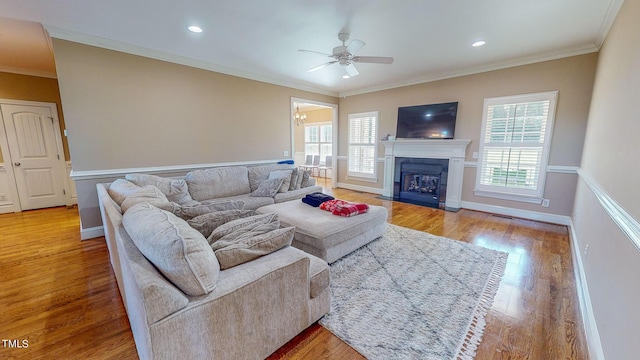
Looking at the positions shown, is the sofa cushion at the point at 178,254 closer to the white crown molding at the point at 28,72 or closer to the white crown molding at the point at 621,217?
the white crown molding at the point at 621,217

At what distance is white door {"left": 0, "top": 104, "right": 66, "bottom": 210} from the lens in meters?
4.41

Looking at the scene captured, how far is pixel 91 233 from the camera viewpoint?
341 cm

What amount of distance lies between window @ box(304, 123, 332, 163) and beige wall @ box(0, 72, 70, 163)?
6.69 m

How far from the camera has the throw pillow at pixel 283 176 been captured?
4.07m

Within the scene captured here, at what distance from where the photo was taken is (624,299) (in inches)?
48.6

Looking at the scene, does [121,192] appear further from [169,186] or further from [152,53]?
[152,53]

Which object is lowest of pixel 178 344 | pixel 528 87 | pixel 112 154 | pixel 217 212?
pixel 178 344

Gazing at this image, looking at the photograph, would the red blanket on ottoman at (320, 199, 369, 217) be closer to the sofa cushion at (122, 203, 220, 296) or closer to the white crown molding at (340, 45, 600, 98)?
the sofa cushion at (122, 203, 220, 296)

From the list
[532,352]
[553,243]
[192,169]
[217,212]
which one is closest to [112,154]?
[192,169]

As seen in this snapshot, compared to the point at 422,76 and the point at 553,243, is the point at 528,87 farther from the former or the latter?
the point at 553,243

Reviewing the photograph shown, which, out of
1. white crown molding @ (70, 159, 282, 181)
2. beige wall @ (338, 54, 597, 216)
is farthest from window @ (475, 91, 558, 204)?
white crown molding @ (70, 159, 282, 181)

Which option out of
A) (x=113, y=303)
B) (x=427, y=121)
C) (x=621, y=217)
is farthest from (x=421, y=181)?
(x=113, y=303)

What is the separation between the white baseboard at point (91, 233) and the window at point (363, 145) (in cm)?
530

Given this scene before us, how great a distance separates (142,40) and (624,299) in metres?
5.12
